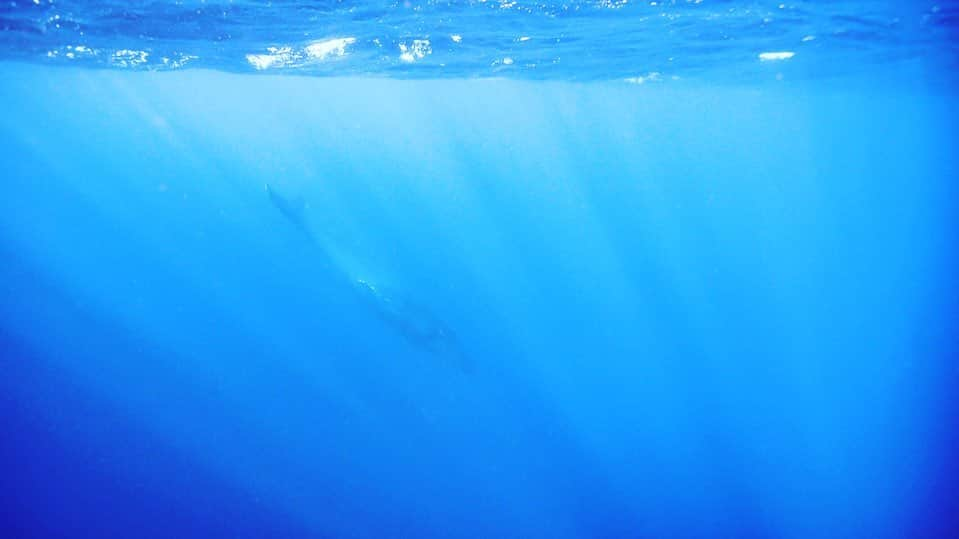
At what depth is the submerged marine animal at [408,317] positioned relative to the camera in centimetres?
1416

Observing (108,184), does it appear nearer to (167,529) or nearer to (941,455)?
(167,529)

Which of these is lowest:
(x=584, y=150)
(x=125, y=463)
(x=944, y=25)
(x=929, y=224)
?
(x=929, y=224)

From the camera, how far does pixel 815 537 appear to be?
14.1 metres

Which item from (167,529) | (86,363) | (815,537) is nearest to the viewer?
(815,537)

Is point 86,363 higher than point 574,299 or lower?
higher

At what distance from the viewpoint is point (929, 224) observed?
106m

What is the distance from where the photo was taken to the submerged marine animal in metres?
14.2

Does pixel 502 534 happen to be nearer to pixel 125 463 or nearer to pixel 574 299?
pixel 125 463

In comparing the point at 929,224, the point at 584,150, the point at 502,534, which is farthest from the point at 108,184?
the point at 929,224

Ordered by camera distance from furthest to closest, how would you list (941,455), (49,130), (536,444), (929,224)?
(929,224)
(49,130)
(536,444)
(941,455)

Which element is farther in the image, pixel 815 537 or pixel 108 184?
pixel 108 184

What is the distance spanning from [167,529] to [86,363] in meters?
18.3

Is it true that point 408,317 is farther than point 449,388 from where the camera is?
No

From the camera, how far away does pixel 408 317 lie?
47.1ft
